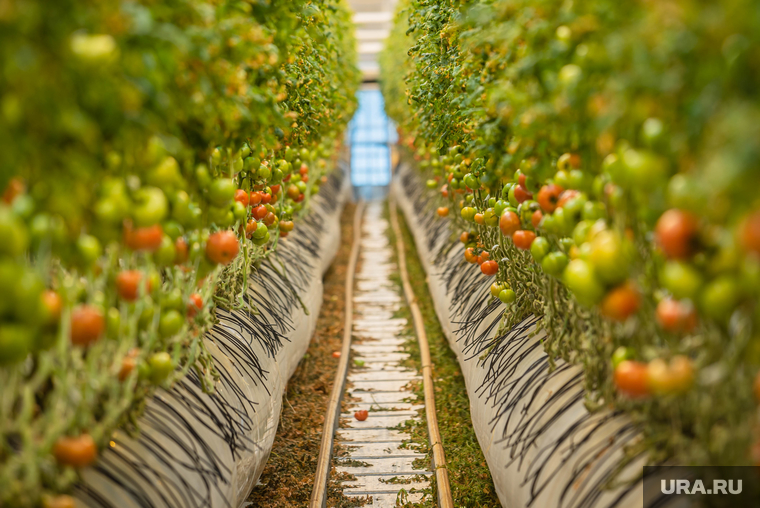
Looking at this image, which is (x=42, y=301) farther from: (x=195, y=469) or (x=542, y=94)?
(x=542, y=94)

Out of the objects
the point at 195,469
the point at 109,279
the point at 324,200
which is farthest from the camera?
the point at 324,200

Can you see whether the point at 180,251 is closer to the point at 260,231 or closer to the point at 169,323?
the point at 169,323

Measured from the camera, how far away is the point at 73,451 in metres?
1.29

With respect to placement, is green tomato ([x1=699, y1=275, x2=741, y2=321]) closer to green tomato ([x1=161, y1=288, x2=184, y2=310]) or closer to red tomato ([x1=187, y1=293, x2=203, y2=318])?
green tomato ([x1=161, y1=288, x2=184, y2=310])

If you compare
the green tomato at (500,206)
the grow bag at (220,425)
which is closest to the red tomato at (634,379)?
the green tomato at (500,206)

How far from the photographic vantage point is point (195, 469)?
67.8 inches

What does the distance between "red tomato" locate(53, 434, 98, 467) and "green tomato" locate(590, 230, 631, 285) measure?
49.4 inches

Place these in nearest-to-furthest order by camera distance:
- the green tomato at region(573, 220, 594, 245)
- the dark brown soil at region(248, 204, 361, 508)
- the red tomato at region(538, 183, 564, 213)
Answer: the green tomato at region(573, 220, 594, 245) → the red tomato at region(538, 183, 564, 213) → the dark brown soil at region(248, 204, 361, 508)

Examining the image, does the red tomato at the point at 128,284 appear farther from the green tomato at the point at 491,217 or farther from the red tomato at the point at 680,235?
the green tomato at the point at 491,217

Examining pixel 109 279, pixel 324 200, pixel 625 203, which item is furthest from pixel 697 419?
pixel 324 200

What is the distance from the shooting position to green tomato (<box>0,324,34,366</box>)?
1.10m

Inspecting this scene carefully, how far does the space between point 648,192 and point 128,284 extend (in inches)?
49.4

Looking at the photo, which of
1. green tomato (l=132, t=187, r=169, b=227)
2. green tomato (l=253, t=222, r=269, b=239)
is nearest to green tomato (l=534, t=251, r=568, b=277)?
green tomato (l=132, t=187, r=169, b=227)

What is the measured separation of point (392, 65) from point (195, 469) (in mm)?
6749
